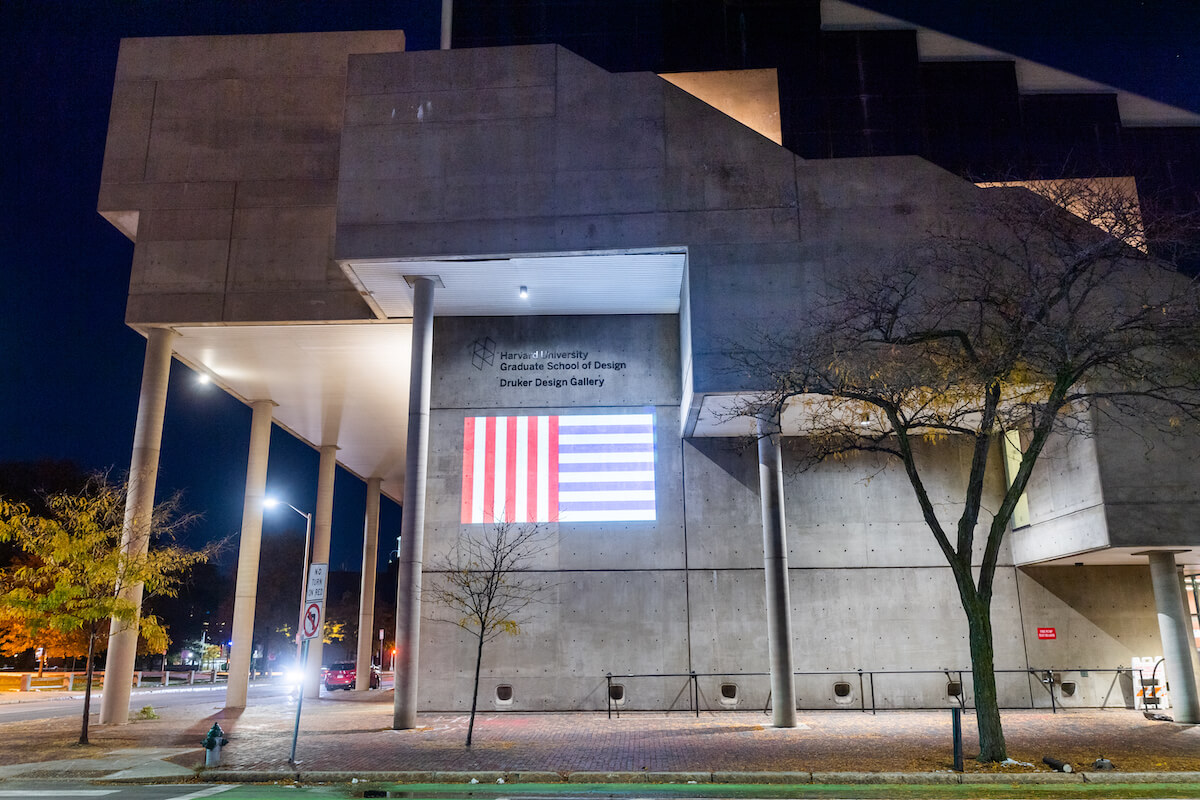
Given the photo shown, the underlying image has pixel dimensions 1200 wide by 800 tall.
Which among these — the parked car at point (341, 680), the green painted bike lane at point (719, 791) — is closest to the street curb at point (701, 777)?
the green painted bike lane at point (719, 791)

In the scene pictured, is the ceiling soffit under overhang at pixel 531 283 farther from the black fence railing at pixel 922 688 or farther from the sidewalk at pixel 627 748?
the sidewalk at pixel 627 748

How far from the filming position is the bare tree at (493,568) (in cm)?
2356

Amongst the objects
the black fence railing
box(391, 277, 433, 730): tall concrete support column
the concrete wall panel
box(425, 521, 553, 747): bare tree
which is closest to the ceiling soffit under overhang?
box(391, 277, 433, 730): tall concrete support column

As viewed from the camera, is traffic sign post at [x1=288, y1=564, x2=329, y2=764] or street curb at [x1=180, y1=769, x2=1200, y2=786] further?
traffic sign post at [x1=288, y1=564, x2=329, y2=764]

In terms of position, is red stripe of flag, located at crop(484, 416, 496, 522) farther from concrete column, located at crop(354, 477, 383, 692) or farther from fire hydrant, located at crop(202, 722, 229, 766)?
concrete column, located at crop(354, 477, 383, 692)

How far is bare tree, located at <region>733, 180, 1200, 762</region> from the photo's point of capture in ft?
47.4

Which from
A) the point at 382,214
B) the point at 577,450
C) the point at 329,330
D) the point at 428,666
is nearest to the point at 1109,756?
the point at 577,450

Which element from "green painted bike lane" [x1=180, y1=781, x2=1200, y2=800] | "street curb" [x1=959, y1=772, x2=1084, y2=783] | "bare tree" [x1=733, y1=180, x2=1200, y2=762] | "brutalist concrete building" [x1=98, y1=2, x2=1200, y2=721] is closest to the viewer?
"green painted bike lane" [x1=180, y1=781, x2=1200, y2=800]

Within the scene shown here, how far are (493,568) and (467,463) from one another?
3219 mm

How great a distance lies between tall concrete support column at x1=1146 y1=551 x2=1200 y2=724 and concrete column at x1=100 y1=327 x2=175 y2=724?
80.3 ft

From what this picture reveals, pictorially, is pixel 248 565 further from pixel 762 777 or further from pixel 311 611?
pixel 762 777

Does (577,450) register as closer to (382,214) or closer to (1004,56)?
(382,214)

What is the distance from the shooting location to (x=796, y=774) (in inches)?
495

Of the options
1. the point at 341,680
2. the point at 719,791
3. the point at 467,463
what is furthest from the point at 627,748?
the point at 341,680
